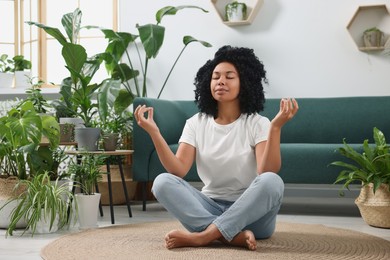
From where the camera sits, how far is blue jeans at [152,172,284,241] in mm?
2148

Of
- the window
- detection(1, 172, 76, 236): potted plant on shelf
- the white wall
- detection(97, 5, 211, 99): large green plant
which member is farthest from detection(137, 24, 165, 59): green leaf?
detection(1, 172, 76, 236): potted plant on shelf

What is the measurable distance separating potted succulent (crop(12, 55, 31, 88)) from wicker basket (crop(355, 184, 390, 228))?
2.99 metres

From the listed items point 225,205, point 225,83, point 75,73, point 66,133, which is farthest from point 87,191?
point 225,83

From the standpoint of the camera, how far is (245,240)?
7.26ft

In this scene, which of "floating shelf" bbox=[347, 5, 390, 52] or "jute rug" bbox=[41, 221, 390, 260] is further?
"floating shelf" bbox=[347, 5, 390, 52]

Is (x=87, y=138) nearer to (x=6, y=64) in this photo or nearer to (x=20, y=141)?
(x=20, y=141)

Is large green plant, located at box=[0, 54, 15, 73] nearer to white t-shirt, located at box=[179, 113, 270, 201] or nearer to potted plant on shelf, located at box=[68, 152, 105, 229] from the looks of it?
potted plant on shelf, located at box=[68, 152, 105, 229]

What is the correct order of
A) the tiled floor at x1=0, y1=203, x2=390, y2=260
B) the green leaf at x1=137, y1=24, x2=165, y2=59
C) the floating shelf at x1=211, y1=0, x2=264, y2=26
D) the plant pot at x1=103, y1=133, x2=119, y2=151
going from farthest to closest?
the floating shelf at x1=211, y1=0, x2=264, y2=26 → the green leaf at x1=137, y1=24, x2=165, y2=59 → the plant pot at x1=103, y1=133, x2=119, y2=151 → the tiled floor at x1=0, y1=203, x2=390, y2=260

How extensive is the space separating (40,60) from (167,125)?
78.4 inches

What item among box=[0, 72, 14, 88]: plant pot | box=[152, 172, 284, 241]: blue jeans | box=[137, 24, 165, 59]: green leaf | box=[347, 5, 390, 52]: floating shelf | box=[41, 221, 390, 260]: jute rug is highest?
box=[347, 5, 390, 52]: floating shelf

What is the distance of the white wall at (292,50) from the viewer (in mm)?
4363

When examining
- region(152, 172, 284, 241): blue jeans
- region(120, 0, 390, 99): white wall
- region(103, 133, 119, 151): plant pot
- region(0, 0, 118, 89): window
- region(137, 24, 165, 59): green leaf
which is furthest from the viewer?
region(0, 0, 118, 89): window

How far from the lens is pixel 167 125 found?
3828 mm

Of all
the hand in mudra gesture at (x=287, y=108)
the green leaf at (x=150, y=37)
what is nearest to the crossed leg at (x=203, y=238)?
the hand in mudra gesture at (x=287, y=108)
